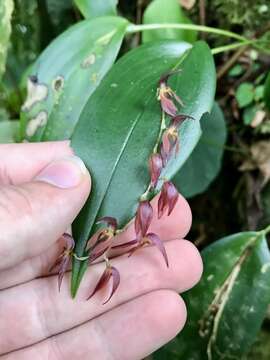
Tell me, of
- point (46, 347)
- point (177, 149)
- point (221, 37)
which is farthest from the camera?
point (221, 37)

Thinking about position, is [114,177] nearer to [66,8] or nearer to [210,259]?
[210,259]

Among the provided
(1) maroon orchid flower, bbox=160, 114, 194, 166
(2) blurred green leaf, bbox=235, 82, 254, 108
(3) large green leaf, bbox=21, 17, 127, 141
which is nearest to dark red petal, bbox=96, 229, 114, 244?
(1) maroon orchid flower, bbox=160, 114, 194, 166

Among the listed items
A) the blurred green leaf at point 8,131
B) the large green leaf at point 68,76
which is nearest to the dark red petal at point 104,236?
the large green leaf at point 68,76

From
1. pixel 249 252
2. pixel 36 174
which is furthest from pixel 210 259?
pixel 36 174

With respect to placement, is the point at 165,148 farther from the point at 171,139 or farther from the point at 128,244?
the point at 128,244

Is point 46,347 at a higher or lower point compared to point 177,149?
lower

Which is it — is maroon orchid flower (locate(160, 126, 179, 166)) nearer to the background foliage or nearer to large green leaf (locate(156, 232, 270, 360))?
the background foliage

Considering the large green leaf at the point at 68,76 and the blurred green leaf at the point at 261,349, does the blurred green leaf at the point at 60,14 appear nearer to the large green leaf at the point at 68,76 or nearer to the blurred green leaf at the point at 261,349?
Result: the large green leaf at the point at 68,76
